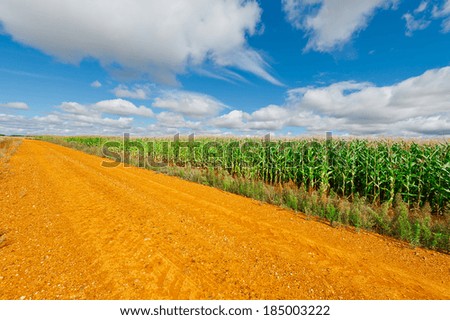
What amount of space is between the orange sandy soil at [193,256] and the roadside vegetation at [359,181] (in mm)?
651

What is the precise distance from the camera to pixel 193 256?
428cm

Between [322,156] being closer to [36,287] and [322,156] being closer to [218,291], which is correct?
[218,291]

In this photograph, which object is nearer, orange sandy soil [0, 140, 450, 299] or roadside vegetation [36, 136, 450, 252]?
orange sandy soil [0, 140, 450, 299]

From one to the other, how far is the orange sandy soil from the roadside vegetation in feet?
2.14

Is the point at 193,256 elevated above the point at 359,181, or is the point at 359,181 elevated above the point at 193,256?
the point at 359,181

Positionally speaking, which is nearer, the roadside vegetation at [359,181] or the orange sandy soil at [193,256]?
the orange sandy soil at [193,256]

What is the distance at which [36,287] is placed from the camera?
3.31 metres

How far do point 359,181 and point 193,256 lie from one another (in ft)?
28.3

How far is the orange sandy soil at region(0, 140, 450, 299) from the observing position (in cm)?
338

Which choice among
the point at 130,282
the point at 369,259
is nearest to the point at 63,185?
the point at 130,282

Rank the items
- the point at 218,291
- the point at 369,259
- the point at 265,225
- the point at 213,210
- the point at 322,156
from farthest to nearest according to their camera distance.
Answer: the point at 322,156, the point at 213,210, the point at 265,225, the point at 369,259, the point at 218,291

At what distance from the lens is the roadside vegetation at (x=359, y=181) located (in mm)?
6215

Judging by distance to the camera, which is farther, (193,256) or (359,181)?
(359,181)
